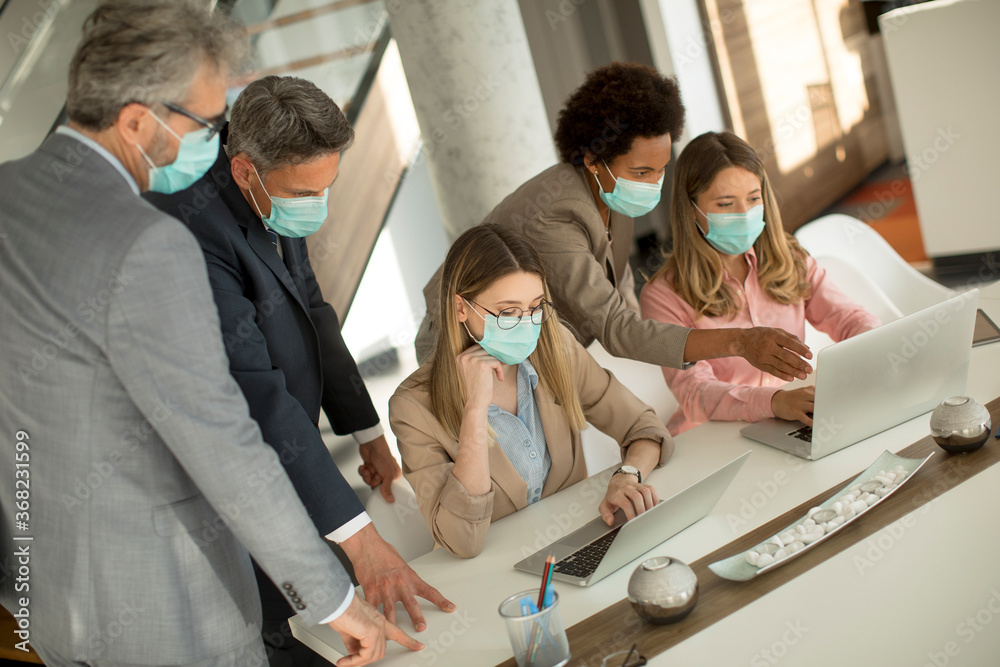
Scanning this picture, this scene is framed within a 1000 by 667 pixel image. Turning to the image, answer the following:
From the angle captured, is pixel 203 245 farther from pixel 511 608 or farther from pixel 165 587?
pixel 511 608

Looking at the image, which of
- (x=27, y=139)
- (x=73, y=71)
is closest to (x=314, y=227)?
(x=73, y=71)

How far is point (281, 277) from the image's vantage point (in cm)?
170

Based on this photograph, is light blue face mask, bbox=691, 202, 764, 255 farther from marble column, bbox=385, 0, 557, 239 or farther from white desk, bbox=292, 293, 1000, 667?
marble column, bbox=385, 0, 557, 239

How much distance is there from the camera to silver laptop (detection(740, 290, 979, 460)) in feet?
5.01

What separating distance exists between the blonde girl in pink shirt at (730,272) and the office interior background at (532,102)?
1.13 metres

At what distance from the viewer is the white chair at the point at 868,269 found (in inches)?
103

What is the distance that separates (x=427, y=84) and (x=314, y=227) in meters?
1.61

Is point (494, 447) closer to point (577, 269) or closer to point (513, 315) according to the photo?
point (513, 315)

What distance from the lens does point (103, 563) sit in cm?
118

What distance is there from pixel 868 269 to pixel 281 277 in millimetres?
1969

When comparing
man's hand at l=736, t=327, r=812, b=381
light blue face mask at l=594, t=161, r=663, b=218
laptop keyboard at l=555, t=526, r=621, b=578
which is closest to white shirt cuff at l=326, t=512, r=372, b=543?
laptop keyboard at l=555, t=526, r=621, b=578

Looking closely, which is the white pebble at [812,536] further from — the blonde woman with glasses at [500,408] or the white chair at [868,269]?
the white chair at [868,269]

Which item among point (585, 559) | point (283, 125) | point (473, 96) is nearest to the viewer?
point (585, 559)

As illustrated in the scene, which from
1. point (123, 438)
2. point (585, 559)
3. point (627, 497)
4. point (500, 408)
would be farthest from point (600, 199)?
point (123, 438)
